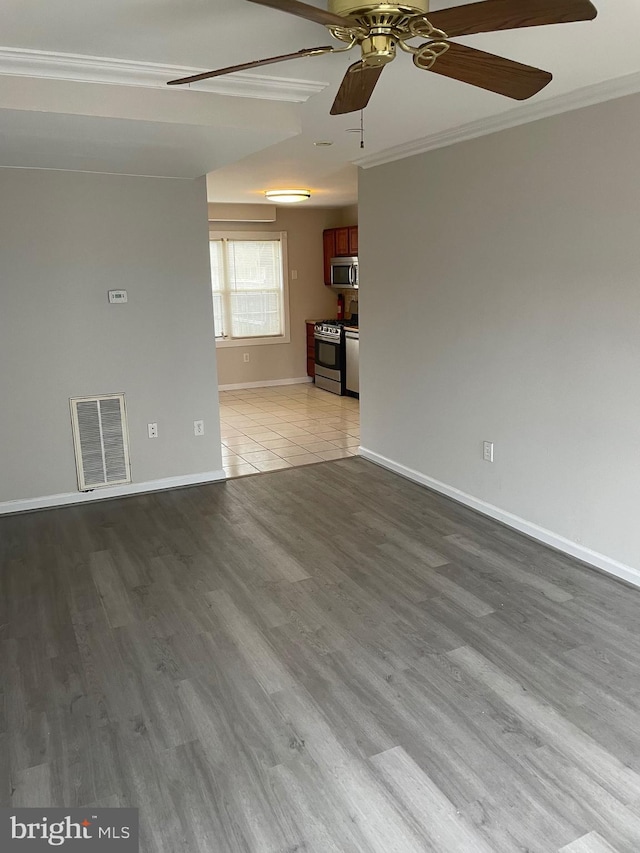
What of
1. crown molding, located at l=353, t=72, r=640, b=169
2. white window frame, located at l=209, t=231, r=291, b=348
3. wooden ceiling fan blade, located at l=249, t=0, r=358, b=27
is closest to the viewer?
wooden ceiling fan blade, located at l=249, t=0, r=358, b=27

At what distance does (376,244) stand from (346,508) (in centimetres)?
205

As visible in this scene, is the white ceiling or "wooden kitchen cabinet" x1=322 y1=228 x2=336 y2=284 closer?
the white ceiling

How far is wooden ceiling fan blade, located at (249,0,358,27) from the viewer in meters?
1.51

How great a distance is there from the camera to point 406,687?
246 centimetres

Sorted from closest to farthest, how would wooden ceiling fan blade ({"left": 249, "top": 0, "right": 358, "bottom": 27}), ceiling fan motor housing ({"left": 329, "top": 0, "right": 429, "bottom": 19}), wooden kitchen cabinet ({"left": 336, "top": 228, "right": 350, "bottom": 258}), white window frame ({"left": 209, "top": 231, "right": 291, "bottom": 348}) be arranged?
wooden ceiling fan blade ({"left": 249, "top": 0, "right": 358, "bottom": 27}) → ceiling fan motor housing ({"left": 329, "top": 0, "right": 429, "bottom": 19}) → wooden kitchen cabinet ({"left": 336, "top": 228, "right": 350, "bottom": 258}) → white window frame ({"left": 209, "top": 231, "right": 291, "bottom": 348})

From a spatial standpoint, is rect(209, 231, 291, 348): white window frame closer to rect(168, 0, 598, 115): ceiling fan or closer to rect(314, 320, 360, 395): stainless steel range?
rect(314, 320, 360, 395): stainless steel range

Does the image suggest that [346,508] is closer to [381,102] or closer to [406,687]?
[406,687]

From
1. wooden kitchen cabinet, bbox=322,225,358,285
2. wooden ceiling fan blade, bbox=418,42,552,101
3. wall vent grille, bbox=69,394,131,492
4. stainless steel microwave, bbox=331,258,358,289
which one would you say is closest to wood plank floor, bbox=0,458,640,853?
wall vent grille, bbox=69,394,131,492

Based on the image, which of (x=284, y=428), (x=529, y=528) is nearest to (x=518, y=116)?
(x=529, y=528)

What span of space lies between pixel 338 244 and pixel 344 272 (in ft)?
1.45

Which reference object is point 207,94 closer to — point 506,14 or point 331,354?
point 506,14

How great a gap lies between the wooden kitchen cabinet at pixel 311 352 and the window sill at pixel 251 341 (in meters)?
0.29

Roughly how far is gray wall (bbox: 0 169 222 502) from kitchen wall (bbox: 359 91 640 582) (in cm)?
147

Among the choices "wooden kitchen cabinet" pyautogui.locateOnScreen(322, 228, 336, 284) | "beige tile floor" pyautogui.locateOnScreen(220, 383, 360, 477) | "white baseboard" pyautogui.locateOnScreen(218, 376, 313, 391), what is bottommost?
"beige tile floor" pyautogui.locateOnScreen(220, 383, 360, 477)
